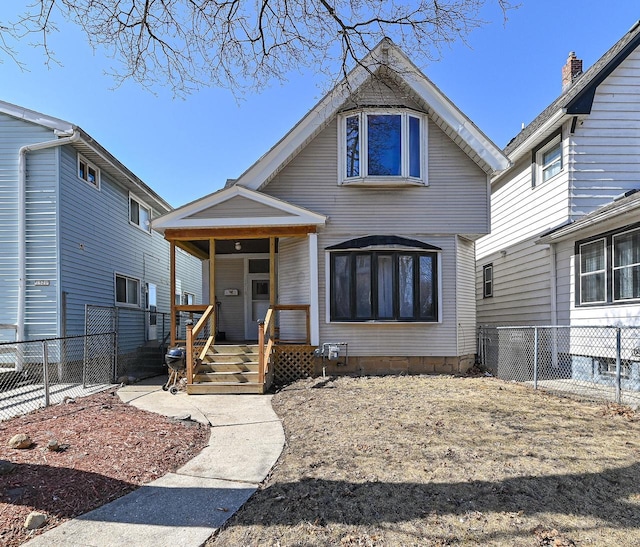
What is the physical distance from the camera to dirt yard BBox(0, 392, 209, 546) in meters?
3.51

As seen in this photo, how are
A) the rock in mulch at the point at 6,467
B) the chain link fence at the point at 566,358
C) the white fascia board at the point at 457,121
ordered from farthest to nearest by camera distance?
1. the white fascia board at the point at 457,121
2. the chain link fence at the point at 566,358
3. the rock in mulch at the point at 6,467

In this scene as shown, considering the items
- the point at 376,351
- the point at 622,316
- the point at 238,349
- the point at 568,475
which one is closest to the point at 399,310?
the point at 376,351

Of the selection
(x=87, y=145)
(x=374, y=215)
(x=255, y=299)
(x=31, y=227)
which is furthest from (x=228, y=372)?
(x=87, y=145)

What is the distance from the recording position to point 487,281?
14.8 meters

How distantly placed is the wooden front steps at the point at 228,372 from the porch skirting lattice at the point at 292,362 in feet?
2.02

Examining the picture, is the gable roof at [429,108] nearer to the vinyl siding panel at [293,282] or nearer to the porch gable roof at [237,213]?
the porch gable roof at [237,213]

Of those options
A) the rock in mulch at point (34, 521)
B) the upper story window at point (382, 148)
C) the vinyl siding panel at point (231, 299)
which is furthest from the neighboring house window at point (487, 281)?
the rock in mulch at point (34, 521)

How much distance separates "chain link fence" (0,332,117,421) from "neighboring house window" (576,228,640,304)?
423 inches

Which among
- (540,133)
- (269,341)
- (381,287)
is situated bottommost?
(269,341)

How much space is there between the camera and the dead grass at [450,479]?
3.04 m

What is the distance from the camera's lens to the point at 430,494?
11.7 feet

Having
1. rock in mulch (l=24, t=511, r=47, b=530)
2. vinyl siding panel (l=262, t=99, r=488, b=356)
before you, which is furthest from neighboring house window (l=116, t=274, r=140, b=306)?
rock in mulch (l=24, t=511, r=47, b=530)

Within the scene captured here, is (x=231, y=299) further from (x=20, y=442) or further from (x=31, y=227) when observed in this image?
(x=20, y=442)

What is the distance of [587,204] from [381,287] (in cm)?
531
